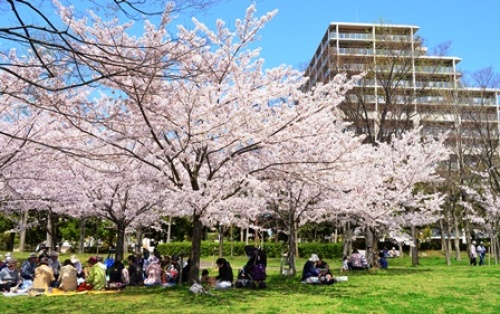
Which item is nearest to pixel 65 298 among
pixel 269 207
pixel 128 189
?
pixel 128 189

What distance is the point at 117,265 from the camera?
10.5 meters

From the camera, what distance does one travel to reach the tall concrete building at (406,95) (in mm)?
20594

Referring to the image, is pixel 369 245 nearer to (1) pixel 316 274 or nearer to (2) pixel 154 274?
(1) pixel 316 274

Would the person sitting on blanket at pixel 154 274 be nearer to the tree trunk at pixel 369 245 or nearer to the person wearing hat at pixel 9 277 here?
the person wearing hat at pixel 9 277

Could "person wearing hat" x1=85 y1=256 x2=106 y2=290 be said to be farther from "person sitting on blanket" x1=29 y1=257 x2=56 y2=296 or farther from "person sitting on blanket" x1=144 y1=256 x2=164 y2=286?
"person sitting on blanket" x1=144 y1=256 x2=164 y2=286

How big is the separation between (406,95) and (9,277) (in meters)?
17.5

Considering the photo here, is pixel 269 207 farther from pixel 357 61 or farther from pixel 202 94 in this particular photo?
pixel 357 61

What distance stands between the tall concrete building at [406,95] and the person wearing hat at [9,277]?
12.8 m

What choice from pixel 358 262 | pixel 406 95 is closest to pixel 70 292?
pixel 358 262

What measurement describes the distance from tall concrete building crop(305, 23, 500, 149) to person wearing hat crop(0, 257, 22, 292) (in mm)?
12824

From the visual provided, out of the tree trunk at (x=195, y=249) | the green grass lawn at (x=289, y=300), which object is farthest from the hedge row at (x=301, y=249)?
the tree trunk at (x=195, y=249)

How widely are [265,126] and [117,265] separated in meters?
4.60

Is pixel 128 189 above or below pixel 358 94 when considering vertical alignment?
below

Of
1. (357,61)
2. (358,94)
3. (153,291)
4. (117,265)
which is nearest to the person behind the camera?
(153,291)
